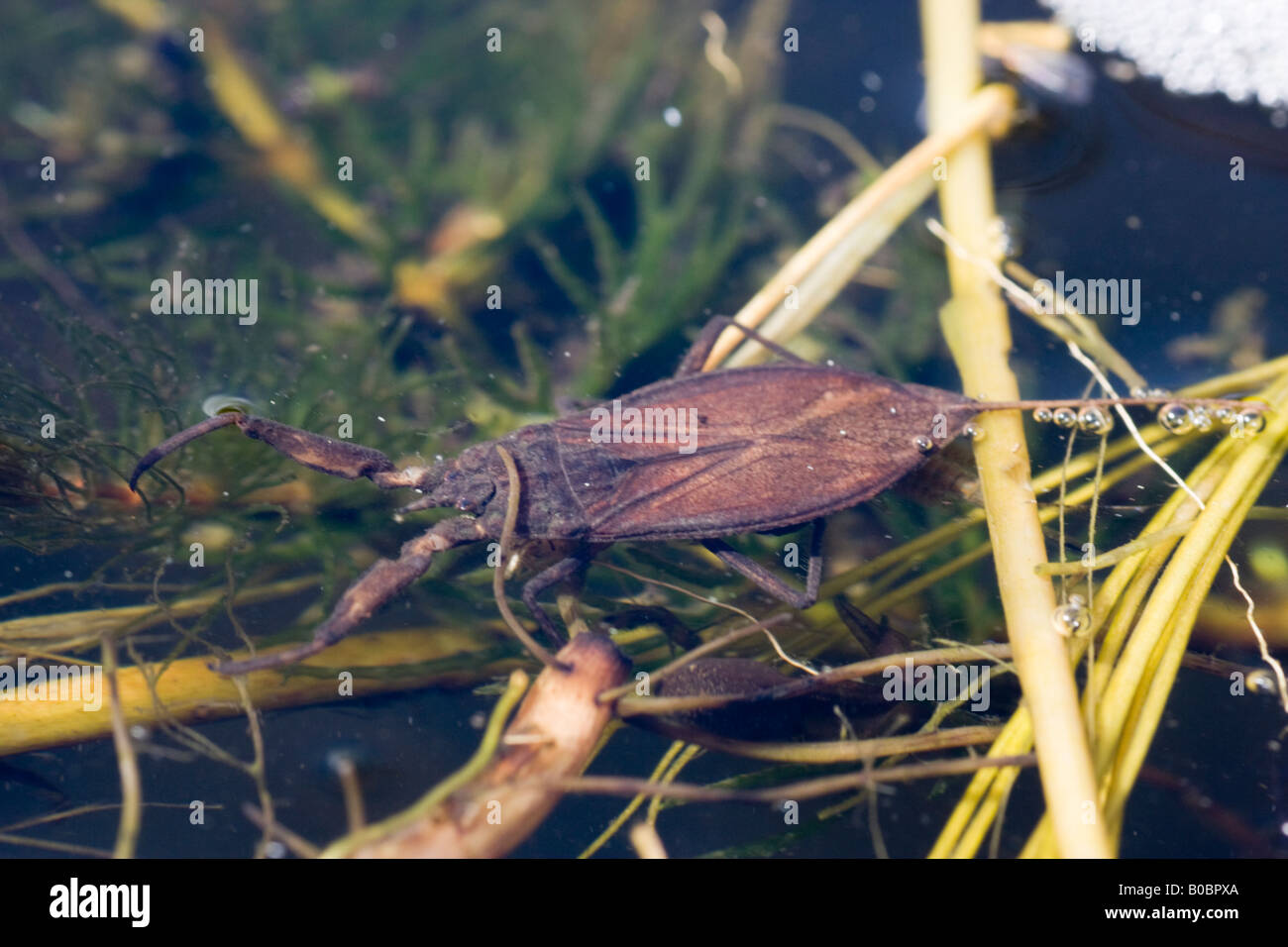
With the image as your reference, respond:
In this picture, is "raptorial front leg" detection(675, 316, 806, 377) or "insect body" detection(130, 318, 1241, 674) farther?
"raptorial front leg" detection(675, 316, 806, 377)

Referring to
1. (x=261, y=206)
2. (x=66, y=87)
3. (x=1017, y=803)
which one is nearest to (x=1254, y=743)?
(x=1017, y=803)

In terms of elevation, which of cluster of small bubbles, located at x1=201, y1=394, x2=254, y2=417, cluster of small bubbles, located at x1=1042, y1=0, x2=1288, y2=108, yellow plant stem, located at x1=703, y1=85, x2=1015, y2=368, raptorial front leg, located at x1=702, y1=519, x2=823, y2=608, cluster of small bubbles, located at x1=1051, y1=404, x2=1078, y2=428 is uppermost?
cluster of small bubbles, located at x1=1042, y1=0, x2=1288, y2=108

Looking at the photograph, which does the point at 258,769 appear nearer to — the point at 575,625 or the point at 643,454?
the point at 575,625

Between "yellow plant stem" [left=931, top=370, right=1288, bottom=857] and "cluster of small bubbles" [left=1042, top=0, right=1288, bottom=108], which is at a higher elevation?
"cluster of small bubbles" [left=1042, top=0, right=1288, bottom=108]

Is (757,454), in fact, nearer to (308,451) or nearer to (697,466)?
(697,466)

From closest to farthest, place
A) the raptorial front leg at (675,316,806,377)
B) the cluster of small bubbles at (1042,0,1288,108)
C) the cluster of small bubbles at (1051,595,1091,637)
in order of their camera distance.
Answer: the cluster of small bubbles at (1051,595,1091,637) < the raptorial front leg at (675,316,806,377) < the cluster of small bubbles at (1042,0,1288,108)

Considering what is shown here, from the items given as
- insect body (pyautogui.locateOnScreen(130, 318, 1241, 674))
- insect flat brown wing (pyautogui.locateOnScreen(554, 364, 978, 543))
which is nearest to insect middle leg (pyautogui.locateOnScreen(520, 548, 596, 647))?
insect body (pyautogui.locateOnScreen(130, 318, 1241, 674))

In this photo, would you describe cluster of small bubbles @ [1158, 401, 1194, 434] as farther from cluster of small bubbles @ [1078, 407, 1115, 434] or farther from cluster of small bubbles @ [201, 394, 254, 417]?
cluster of small bubbles @ [201, 394, 254, 417]
